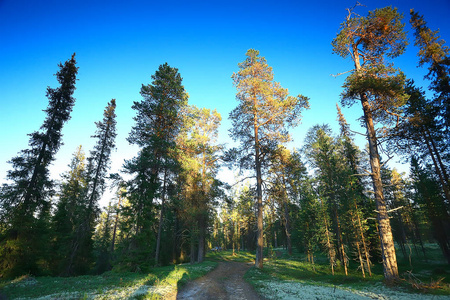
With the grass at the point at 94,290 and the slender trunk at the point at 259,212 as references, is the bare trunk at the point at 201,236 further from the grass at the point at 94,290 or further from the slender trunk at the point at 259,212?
the grass at the point at 94,290

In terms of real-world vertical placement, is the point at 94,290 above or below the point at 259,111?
below

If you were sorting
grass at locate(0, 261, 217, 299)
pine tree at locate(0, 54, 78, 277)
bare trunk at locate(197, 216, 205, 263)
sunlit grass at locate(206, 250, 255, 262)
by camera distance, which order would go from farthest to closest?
1. sunlit grass at locate(206, 250, 255, 262)
2. bare trunk at locate(197, 216, 205, 263)
3. pine tree at locate(0, 54, 78, 277)
4. grass at locate(0, 261, 217, 299)

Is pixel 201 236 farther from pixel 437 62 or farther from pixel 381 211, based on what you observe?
pixel 437 62

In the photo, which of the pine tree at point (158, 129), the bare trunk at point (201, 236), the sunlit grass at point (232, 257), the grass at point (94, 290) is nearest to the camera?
the grass at point (94, 290)

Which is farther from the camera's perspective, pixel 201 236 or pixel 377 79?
pixel 201 236

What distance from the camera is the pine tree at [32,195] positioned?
1423 centimetres

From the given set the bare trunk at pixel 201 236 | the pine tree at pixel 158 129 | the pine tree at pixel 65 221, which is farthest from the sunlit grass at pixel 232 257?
the pine tree at pixel 65 221

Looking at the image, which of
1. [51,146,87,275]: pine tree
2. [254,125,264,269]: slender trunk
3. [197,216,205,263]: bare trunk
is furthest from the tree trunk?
[51,146,87,275]: pine tree

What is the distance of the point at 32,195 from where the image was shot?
16.6m

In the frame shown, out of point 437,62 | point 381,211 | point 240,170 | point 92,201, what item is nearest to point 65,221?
point 92,201

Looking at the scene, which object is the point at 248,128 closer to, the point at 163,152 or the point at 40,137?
the point at 163,152

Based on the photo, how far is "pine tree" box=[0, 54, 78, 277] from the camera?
14234 mm

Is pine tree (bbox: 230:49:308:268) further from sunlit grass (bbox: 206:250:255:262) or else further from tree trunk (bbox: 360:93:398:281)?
sunlit grass (bbox: 206:250:255:262)

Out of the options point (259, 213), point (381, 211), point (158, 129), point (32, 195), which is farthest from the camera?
point (158, 129)
